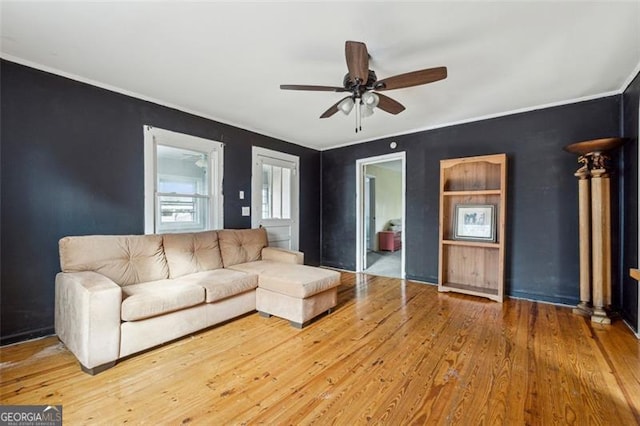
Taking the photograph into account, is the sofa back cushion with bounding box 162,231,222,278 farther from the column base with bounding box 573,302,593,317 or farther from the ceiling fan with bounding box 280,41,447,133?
the column base with bounding box 573,302,593,317

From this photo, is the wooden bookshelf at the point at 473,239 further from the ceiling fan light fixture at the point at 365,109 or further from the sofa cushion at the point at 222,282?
the sofa cushion at the point at 222,282

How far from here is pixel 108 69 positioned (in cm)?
246

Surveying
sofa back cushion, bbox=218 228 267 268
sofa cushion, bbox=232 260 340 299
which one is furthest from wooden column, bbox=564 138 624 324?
sofa back cushion, bbox=218 228 267 268

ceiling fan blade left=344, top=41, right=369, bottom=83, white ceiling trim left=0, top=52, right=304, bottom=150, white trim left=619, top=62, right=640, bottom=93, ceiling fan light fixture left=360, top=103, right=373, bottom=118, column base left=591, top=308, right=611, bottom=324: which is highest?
white trim left=619, top=62, right=640, bottom=93

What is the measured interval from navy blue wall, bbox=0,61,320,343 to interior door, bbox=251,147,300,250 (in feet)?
5.08

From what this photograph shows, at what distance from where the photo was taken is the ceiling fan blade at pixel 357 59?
1686 mm

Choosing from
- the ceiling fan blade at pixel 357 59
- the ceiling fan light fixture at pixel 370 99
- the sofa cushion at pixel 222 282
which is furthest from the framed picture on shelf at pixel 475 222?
the sofa cushion at pixel 222 282

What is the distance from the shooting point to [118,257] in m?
2.54

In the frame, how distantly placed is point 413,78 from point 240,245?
2.74 metres

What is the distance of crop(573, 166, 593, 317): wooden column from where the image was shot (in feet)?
9.16

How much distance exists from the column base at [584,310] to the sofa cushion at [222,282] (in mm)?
3513

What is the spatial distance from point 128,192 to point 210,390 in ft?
7.53

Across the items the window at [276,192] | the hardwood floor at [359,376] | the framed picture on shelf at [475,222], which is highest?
the window at [276,192]

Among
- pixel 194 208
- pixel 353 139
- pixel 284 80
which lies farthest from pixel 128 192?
pixel 353 139
